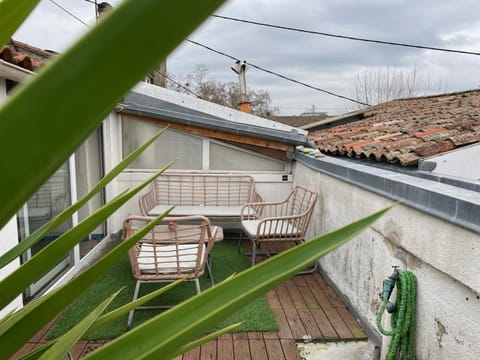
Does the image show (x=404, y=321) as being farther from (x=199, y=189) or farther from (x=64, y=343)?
(x=199, y=189)

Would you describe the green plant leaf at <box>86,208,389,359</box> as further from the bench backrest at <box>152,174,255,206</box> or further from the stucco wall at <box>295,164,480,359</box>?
the bench backrest at <box>152,174,255,206</box>

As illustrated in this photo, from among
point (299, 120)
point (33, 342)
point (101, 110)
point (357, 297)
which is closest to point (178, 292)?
point (33, 342)

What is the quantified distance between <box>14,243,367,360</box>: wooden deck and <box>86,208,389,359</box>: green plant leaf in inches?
83.4

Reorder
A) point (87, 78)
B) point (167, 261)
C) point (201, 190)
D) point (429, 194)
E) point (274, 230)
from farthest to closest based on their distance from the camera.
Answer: point (201, 190) → point (274, 230) → point (167, 261) → point (429, 194) → point (87, 78)

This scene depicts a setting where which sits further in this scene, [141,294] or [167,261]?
[141,294]

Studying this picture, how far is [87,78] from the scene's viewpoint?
196mm

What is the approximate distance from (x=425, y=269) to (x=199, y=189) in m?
3.72

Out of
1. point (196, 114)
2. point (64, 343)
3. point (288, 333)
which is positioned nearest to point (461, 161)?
point (288, 333)

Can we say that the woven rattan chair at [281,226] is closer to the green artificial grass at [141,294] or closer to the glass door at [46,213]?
the green artificial grass at [141,294]

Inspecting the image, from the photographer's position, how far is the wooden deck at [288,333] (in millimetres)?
2309

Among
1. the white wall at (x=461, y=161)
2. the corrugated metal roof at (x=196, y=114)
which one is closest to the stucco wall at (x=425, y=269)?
the white wall at (x=461, y=161)

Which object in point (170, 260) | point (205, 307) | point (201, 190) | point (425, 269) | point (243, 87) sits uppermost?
point (243, 87)

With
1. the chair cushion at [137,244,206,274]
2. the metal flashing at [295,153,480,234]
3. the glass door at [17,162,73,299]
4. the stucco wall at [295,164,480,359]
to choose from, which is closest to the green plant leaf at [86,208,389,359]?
the metal flashing at [295,153,480,234]

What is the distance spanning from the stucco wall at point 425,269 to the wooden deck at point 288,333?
0.57 ft
